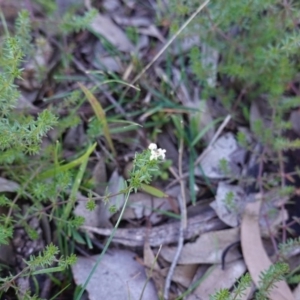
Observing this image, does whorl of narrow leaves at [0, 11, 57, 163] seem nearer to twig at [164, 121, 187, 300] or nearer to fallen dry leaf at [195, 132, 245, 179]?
twig at [164, 121, 187, 300]

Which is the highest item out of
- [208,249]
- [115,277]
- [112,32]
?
[112,32]

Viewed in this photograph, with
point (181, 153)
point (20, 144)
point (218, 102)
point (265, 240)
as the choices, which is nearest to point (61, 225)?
point (20, 144)

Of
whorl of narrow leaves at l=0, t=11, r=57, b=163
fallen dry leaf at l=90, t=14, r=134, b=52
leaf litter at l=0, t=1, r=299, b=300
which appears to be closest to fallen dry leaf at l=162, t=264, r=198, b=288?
leaf litter at l=0, t=1, r=299, b=300

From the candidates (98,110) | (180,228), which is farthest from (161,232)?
(98,110)

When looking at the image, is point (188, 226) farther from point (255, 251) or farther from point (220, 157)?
point (220, 157)

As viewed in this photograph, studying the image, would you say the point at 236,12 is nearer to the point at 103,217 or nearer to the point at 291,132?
the point at 291,132

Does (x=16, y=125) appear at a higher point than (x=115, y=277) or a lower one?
higher
